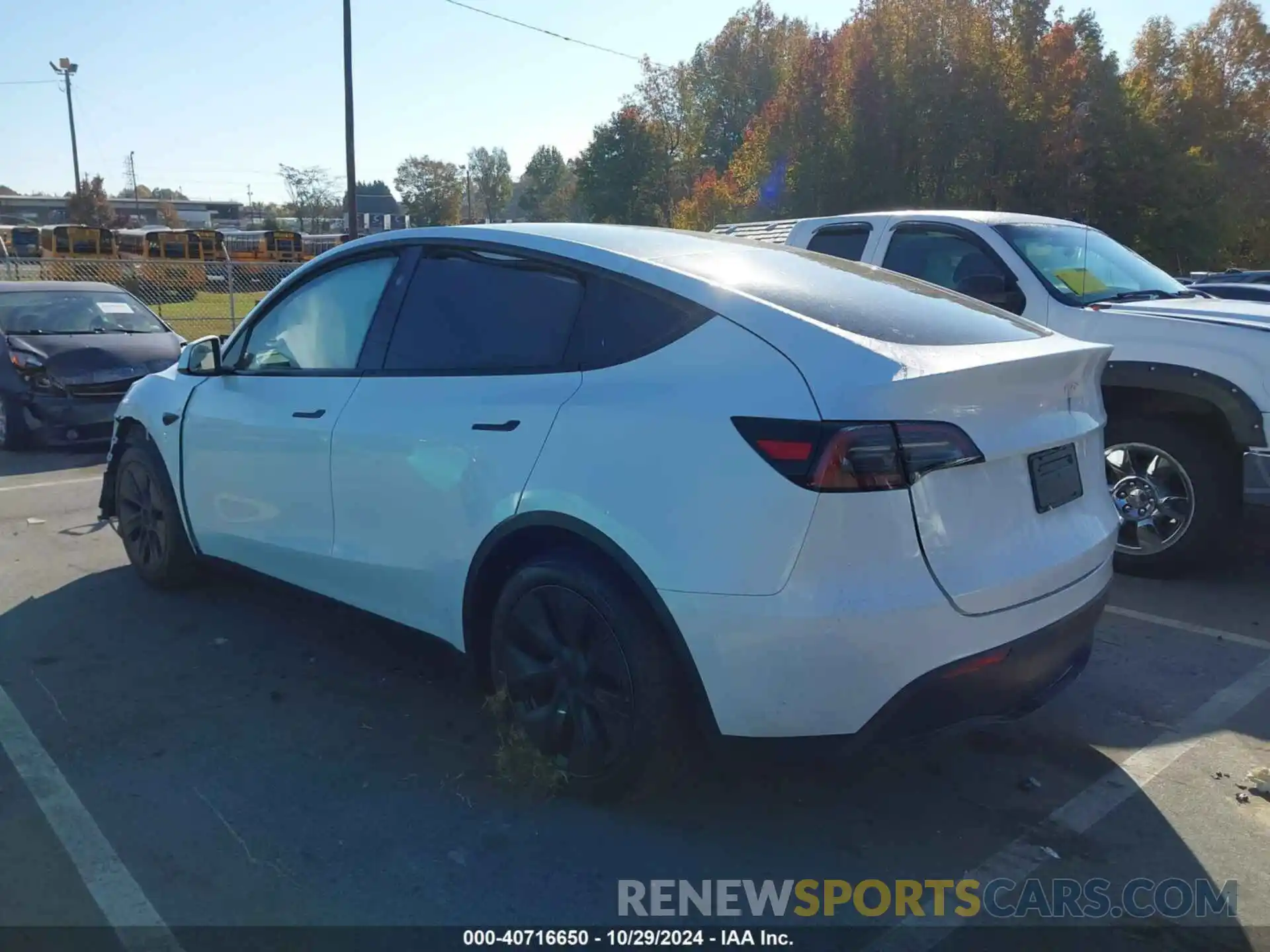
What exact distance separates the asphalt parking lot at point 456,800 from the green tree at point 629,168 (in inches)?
2264

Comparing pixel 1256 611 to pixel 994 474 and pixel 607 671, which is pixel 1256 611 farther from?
pixel 607 671

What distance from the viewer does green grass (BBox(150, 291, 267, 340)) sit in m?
20.8

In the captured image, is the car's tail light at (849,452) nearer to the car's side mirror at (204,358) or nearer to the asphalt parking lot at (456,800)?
the asphalt parking lot at (456,800)

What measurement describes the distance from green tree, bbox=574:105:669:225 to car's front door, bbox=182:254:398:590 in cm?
5683

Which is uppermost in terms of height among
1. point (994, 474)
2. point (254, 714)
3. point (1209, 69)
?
point (1209, 69)


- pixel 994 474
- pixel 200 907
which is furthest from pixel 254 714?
pixel 994 474

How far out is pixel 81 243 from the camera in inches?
1543

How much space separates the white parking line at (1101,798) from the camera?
2.75m

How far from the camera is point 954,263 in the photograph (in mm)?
6570

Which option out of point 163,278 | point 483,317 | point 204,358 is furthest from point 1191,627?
point 163,278

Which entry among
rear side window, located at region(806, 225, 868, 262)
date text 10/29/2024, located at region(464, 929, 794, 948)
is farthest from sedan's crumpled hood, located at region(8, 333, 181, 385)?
date text 10/29/2024, located at region(464, 929, 794, 948)

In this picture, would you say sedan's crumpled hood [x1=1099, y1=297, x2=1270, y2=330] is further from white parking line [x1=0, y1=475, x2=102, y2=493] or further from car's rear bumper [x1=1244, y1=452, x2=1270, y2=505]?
white parking line [x1=0, y1=475, x2=102, y2=493]

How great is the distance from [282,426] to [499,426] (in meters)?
1.35

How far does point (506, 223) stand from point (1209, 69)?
36.8 meters
